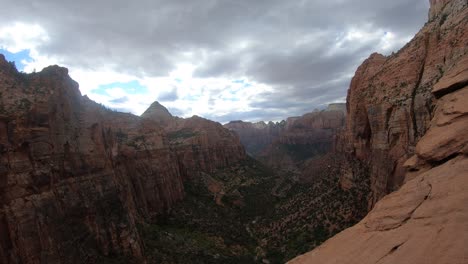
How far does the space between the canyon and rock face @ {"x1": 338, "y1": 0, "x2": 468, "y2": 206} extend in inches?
6.2

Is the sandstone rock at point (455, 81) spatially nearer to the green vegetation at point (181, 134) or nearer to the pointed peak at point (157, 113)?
the green vegetation at point (181, 134)

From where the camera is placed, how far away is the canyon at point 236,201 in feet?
30.0

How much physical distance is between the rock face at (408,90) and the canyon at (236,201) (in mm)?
157

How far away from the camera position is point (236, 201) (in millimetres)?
76375

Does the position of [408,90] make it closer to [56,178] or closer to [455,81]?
[455,81]

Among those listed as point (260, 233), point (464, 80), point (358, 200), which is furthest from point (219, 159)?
point (464, 80)

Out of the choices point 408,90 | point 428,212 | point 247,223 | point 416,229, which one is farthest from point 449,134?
point 247,223

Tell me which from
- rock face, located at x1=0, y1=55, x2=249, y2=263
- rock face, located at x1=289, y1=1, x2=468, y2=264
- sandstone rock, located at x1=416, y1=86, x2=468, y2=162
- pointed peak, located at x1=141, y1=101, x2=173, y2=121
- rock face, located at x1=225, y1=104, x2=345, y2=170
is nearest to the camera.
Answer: rock face, located at x1=289, y1=1, x2=468, y2=264

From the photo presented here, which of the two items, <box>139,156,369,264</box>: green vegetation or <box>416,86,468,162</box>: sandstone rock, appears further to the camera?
<box>139,156,369,264</box>: green vegetation

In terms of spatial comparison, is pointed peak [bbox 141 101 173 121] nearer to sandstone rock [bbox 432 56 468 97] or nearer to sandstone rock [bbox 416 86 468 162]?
sandstone rock [bbox 432 56 468 97]

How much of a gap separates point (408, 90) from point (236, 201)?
51551 millimetres

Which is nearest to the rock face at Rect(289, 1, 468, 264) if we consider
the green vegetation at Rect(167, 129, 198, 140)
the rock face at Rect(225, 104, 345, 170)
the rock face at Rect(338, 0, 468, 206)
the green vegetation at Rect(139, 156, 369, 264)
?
the rock face at Rect(338, 0, 468, 206)

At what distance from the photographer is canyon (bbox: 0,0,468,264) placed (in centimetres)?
915

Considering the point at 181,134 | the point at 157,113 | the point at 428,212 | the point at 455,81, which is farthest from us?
the point at 157,113
